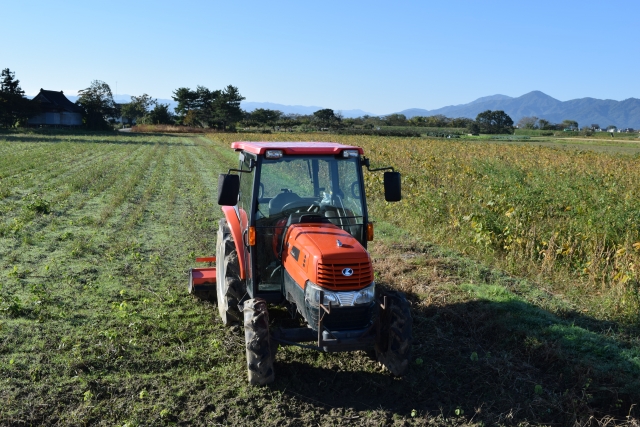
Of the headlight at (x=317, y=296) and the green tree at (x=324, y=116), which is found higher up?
the green tree at (x=324, y=116)

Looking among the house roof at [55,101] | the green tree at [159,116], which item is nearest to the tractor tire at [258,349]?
the house roof at [55,101]

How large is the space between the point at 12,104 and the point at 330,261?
192ft

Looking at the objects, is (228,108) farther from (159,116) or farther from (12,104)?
(12,104)

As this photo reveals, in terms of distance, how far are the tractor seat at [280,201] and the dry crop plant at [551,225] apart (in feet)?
12.7

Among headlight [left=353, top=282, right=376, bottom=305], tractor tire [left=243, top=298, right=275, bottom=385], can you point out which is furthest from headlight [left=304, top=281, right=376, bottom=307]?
tractor tire [left=243, top=298, right=275, bottom=385]

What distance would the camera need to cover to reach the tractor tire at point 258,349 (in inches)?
175

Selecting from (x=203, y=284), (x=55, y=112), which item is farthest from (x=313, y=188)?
(x=55, y=112)

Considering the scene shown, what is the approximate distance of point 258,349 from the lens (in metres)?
4.45

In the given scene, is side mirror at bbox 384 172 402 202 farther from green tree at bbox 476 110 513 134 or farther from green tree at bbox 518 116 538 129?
green tree at bbox 518 116 538 129

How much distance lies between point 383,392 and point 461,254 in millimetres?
4585

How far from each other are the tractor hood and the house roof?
2661 inches

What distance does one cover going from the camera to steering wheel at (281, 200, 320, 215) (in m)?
5.12

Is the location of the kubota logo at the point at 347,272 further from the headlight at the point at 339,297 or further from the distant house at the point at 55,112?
the distant house at the point at 55,112

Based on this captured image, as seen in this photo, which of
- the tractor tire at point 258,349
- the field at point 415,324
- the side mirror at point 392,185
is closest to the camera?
the field at point 415,324
